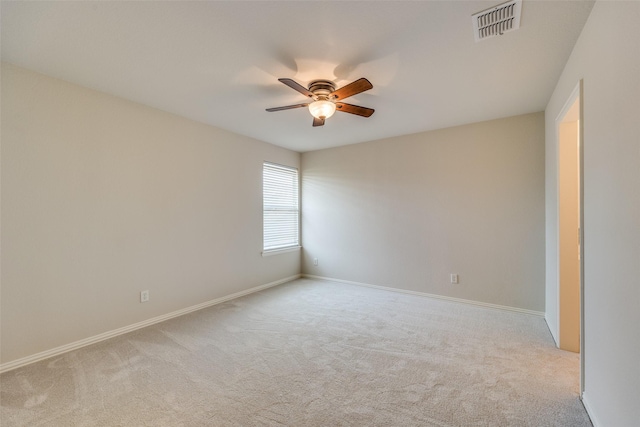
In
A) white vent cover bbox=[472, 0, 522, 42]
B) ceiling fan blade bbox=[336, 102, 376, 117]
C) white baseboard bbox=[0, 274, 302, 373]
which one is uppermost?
white vent cover bbox=[472, 0, 522, 42]

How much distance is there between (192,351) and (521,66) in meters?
3.81

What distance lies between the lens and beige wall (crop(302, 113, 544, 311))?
3.47 m

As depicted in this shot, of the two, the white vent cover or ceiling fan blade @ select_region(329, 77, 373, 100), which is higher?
the white vent cover

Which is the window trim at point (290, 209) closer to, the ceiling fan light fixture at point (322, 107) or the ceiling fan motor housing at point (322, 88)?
the ceiling fan light fixture at point (322, 107)

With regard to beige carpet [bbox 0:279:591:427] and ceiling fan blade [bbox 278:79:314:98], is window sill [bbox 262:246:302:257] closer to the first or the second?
beige carpet [bbox 0:279:591:427]

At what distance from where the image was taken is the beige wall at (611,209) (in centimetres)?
120

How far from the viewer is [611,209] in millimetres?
1431

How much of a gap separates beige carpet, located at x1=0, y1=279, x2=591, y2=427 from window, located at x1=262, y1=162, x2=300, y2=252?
182cm

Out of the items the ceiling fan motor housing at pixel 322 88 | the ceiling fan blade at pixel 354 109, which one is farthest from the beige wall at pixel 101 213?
the ceiling fan blade at pixel 354 109

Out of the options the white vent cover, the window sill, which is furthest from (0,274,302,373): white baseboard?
the white vent cover

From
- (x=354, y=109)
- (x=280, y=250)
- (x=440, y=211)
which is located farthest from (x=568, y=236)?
(x=280, y=250)

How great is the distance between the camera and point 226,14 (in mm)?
1723

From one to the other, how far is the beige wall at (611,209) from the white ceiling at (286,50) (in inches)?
16.7

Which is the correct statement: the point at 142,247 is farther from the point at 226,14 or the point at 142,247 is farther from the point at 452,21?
the point at 452,21
